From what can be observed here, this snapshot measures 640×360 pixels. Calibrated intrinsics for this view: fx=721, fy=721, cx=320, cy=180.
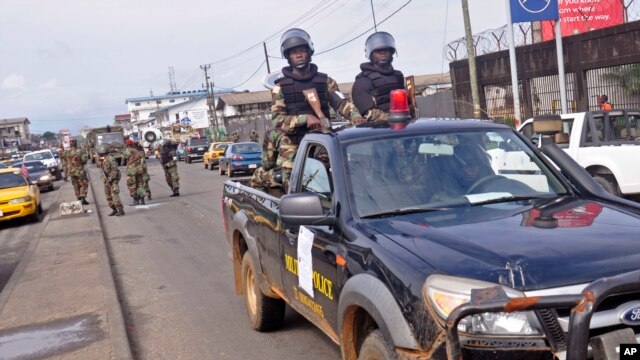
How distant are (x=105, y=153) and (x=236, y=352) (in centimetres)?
1468

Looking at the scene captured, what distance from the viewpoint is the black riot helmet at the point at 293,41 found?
7699mm

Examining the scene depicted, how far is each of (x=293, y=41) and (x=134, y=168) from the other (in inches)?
522

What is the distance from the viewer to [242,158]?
28.9 m

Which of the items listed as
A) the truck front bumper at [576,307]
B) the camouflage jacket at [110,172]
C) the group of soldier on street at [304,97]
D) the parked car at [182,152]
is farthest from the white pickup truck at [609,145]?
the parked car at [182,152]

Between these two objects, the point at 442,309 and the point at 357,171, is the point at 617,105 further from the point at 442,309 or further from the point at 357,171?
the point at 442,309

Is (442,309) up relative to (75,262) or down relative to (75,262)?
up

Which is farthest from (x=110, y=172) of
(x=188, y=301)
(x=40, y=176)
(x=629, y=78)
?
(x=40, y=176)

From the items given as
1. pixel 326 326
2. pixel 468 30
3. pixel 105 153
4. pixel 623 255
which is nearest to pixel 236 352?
pixel 326 326

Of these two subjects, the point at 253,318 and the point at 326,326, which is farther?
the point at 253,318

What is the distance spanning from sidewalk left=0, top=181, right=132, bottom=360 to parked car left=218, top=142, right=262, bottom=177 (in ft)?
50.5

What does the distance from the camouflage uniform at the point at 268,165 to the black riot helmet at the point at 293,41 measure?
2.89ft

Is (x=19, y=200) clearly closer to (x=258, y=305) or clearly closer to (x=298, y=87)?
(x=298, y=87)

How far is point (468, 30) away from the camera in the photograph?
67.1 feet

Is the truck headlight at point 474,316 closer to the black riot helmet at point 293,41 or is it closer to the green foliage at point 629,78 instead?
the black riot helmet at point 293,41
